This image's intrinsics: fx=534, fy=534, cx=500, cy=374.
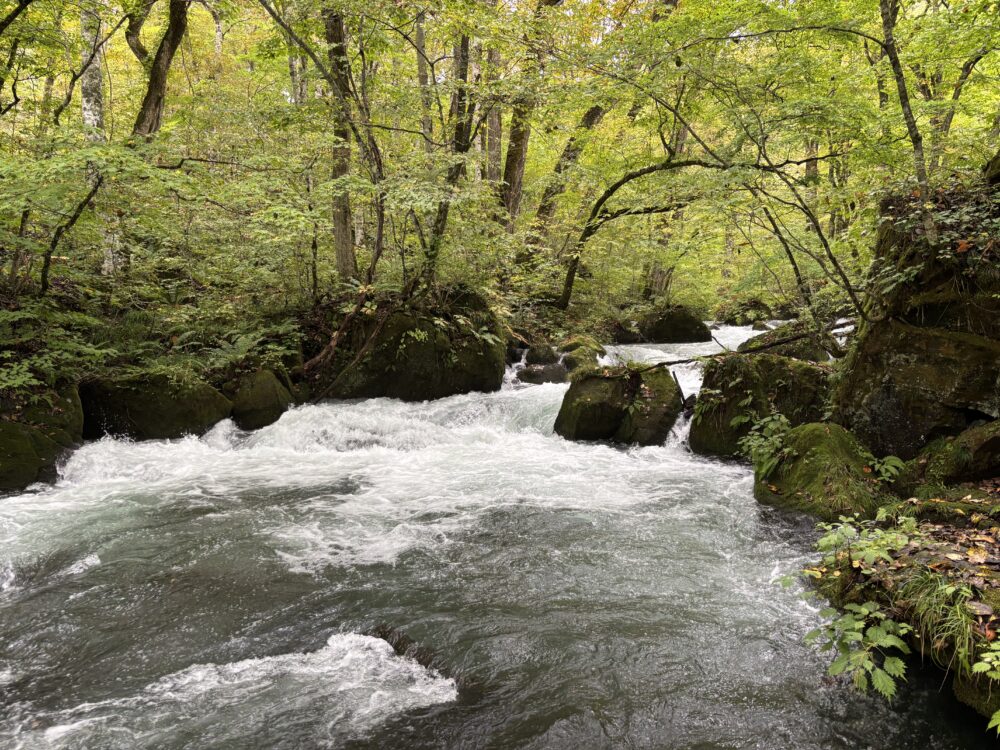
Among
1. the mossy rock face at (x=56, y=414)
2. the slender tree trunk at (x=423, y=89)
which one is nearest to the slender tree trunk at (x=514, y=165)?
the slender tree trunk at (x=423, y=89)

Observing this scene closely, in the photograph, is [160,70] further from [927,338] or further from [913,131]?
[927,338]

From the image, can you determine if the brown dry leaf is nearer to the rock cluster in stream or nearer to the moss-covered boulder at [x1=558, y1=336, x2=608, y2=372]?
the rock cluster in stream

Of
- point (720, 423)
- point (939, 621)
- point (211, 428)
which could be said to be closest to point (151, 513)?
point (211, 428)

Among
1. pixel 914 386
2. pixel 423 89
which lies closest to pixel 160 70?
pixel 423 89

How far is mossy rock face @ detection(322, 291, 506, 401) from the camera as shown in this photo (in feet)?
37.4

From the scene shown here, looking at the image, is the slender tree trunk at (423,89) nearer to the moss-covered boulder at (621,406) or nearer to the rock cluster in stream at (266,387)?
the rock cluster in stream at (266,387)

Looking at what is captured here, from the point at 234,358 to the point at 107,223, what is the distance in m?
3.02

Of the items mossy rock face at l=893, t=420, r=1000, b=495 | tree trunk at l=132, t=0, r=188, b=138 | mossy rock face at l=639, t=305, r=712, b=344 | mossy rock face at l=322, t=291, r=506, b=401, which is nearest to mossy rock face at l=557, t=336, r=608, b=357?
mossy rock face at l=322, t=291, r=506, b=401

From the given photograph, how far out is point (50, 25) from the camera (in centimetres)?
975

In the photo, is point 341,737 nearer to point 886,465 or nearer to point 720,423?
point 886,465

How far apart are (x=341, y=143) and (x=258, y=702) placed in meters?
8.61

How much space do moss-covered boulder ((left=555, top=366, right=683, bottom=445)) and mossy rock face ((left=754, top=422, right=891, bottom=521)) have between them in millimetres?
2740

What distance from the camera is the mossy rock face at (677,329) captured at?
17.9 m

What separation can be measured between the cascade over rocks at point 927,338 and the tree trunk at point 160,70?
13774mm
